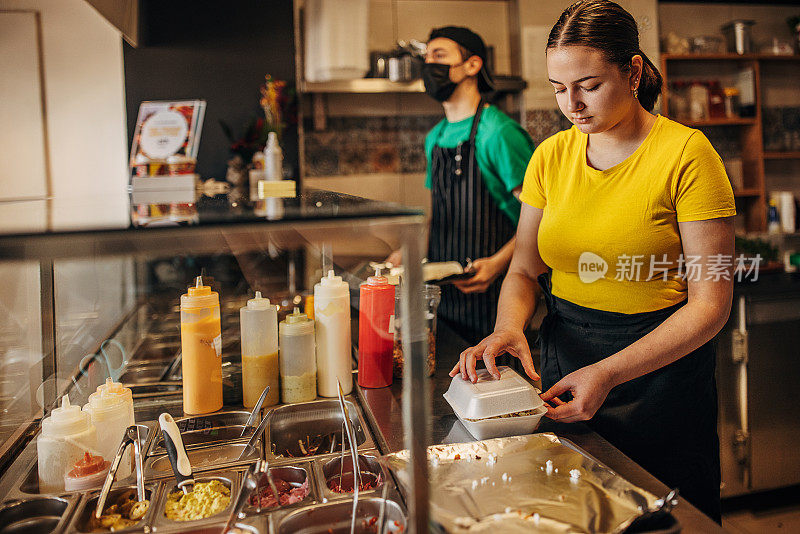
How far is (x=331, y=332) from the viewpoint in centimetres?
134

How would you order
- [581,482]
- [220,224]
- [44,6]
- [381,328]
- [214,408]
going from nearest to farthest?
[220,224]
[581,482]
[214,408]
[381,328]
[44,6]

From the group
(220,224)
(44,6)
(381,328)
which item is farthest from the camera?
(44,6)

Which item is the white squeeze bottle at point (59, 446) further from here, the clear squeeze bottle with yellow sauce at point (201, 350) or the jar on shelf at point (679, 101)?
the jar on shelf at point (679, 101)

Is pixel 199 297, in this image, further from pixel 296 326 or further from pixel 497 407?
pixel 497 407

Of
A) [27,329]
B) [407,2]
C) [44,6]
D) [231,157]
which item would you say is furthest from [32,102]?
[27,329]

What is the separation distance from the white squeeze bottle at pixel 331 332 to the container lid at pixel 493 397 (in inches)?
11.3

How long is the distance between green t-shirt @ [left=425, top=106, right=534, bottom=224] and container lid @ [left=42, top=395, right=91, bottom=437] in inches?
63.6

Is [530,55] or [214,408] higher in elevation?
[530,55]

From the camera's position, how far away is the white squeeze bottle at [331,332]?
1.34 metres

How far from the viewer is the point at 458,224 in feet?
8.22

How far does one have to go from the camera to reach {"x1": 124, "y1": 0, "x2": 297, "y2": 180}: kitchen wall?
12.5 ft

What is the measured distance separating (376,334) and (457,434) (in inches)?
12.9

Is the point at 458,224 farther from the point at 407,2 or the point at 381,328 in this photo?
the point at 407,2

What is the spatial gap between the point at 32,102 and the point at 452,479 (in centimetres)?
397
